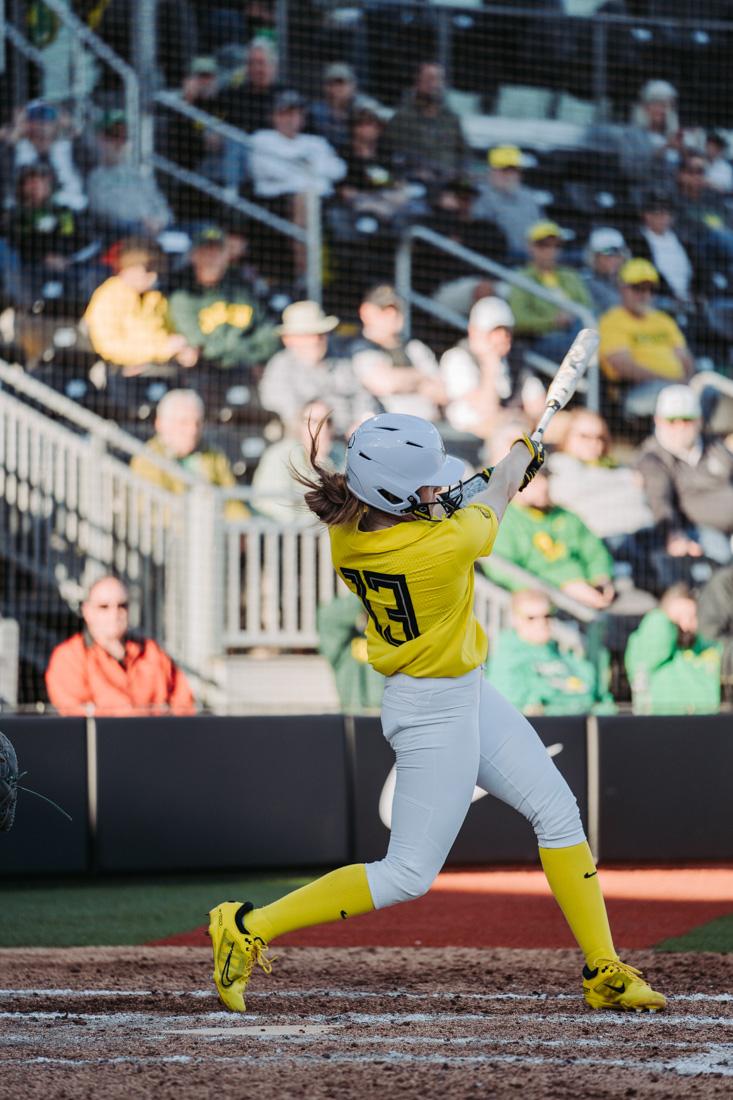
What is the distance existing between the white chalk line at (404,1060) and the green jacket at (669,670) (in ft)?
20.3

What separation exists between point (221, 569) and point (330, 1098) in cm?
695

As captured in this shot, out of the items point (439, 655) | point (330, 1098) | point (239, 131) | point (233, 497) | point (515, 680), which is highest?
point (239, 131)

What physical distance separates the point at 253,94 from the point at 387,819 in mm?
6694

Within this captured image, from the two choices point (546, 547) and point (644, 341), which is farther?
point (644, 341)

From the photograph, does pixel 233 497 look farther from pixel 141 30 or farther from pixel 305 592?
pixel 141 30

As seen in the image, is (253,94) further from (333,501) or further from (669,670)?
(333,501)

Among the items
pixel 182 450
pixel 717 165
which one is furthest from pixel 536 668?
pixel 717 165

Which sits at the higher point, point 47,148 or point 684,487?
point 47,148

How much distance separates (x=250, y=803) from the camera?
747cm

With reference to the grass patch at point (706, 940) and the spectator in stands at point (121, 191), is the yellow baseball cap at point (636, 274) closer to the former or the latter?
the spectator in stands at point (121, 191)

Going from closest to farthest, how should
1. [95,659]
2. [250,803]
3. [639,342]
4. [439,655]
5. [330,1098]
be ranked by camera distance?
1. [330,1098]
2. [439,655]
3. [250,803]
4. [95,659]
5. [639,342]

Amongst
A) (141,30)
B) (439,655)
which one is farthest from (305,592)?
(439,655)

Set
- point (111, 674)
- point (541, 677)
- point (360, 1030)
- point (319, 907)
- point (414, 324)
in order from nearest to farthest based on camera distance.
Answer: point (360, 1030) < point (319, 907) < point (111, 674) < point (541, 677) < point (414, 324)

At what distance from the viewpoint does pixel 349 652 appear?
9398mm
